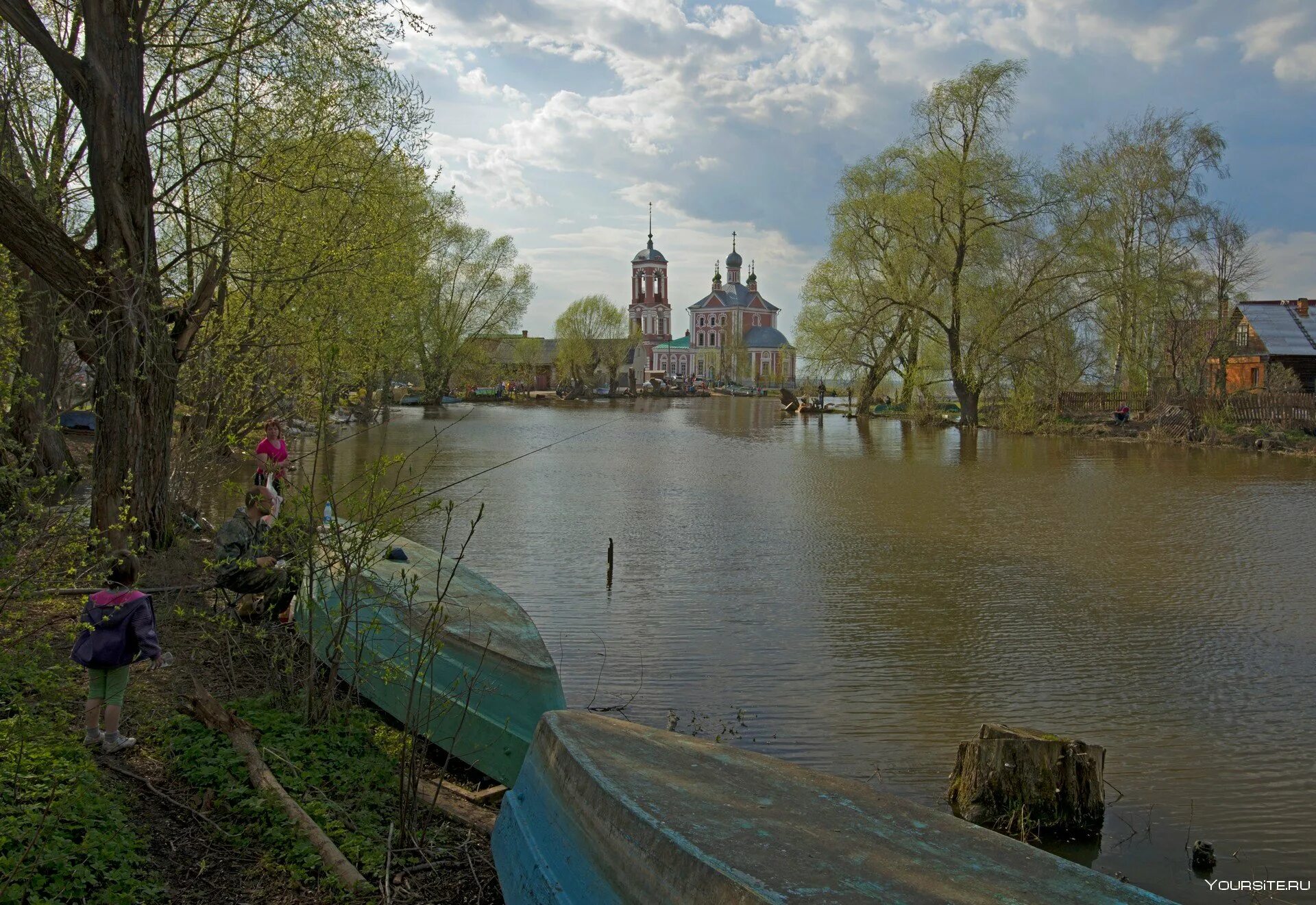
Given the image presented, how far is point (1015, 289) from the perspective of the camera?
41906 millimetres

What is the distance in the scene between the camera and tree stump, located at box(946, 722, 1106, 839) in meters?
5.50

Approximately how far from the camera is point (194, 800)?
4.85 metres

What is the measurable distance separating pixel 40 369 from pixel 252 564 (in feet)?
22.3

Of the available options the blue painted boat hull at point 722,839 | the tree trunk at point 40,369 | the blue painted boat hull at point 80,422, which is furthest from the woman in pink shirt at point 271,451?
the blue painted boat hull at point 80,422

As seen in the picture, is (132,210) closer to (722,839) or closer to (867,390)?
(722,839)

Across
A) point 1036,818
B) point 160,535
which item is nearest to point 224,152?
→ point 160,535

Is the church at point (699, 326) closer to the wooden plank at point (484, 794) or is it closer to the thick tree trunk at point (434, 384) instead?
the thick tree trunk at point (434, 384)

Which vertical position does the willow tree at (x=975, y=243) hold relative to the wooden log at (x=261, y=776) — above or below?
above

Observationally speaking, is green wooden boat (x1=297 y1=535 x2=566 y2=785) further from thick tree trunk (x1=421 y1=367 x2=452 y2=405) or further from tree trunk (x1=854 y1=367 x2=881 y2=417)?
thick tree trunk (x1=421 y1=367 x2=452 y2=405)

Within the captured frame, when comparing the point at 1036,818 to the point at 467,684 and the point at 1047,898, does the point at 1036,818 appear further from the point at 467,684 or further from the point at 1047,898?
the point at 467,684

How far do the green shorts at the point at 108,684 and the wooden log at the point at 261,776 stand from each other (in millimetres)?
411

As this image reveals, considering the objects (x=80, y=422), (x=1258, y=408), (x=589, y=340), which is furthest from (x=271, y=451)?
(x=589, y=340)

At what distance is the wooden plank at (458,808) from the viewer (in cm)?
507

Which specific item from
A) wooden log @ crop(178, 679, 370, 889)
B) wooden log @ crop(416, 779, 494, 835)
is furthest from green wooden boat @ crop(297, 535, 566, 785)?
wooden log @ crop(178, 679, 370, 889)
